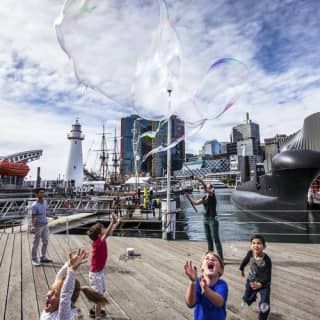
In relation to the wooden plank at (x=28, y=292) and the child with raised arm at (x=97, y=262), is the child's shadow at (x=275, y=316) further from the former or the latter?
the wooden plank at (x=28, y=292)

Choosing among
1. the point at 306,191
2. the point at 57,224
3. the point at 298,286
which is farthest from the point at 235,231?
the point at 298,286

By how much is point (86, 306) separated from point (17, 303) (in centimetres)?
131

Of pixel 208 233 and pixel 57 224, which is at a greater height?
pixel 208 233

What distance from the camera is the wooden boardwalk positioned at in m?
3.83

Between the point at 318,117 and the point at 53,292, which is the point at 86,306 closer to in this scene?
the point at 53,292

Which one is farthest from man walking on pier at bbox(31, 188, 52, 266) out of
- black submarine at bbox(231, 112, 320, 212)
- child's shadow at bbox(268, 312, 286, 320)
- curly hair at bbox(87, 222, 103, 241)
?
black submarine at bbox(231, 112, 320, 212)

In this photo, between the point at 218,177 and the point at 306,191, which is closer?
A: the point at 306,191

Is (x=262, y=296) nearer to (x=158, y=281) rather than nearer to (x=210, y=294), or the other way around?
(x=210, y=294)

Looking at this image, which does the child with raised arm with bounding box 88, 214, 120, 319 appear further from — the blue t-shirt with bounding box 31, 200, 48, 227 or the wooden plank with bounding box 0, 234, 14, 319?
the blue t-shirt with bounding box 31, 200, 48, 227

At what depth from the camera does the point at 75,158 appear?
52875 millimetres

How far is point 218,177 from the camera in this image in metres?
173

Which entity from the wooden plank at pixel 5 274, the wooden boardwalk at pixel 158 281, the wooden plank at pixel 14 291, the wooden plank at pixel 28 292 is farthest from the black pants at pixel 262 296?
the wooden plank at pixel 5 274

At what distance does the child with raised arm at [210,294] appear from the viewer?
2012mm

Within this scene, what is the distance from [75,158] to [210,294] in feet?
179
